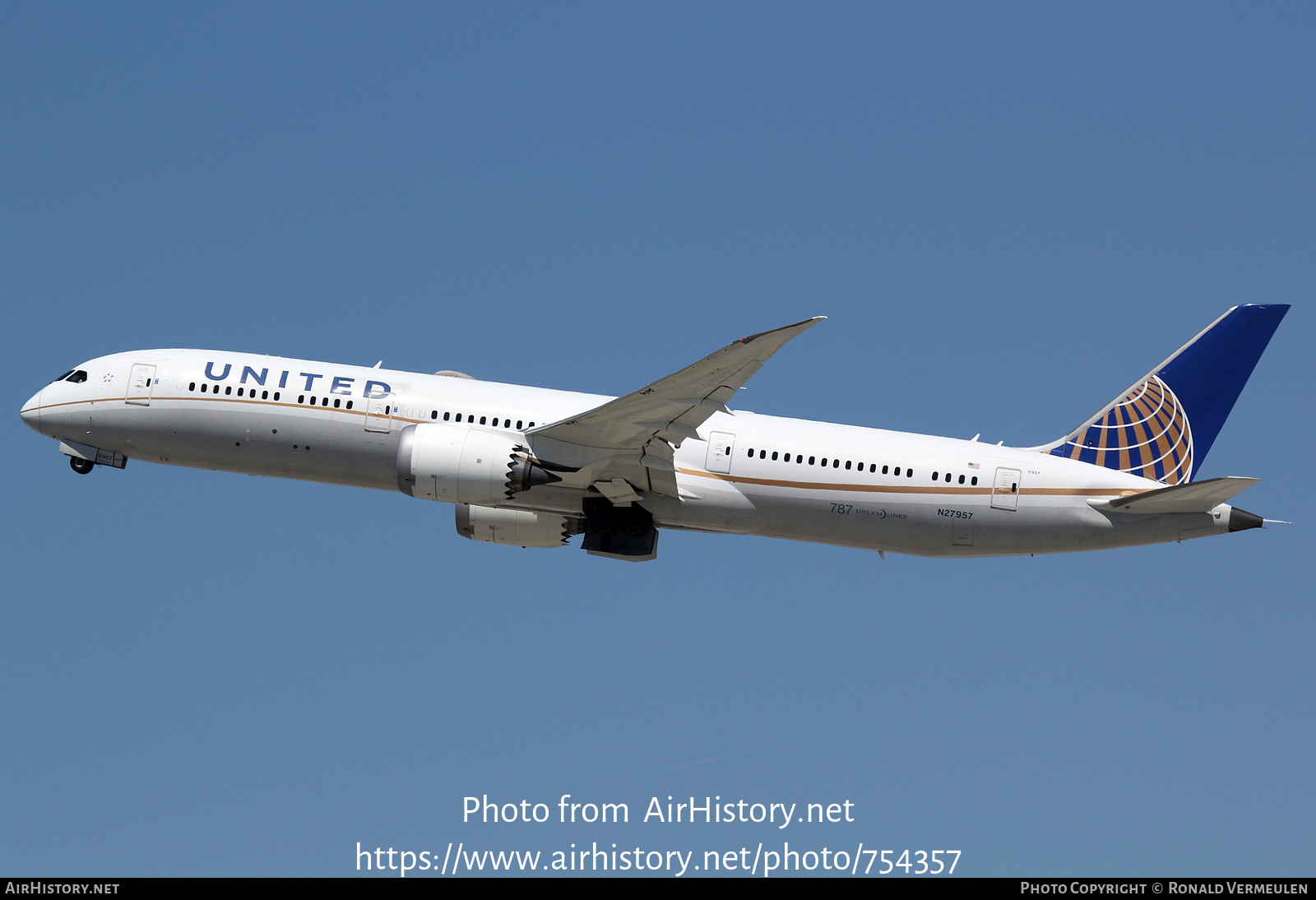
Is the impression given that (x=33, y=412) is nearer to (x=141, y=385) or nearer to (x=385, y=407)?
(x=141, y=385)

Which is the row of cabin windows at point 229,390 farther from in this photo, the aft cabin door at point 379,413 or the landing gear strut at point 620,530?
the landing gear strut at point 620,530

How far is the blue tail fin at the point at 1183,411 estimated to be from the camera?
34312 millimetres

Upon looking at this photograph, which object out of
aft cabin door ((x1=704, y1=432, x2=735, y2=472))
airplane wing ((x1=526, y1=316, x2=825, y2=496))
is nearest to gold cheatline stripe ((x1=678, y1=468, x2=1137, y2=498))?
aft cabin door ((x1=704, y1=432, x2=735, y2=472))

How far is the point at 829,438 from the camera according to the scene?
3350cm

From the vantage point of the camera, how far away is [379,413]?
33.8m

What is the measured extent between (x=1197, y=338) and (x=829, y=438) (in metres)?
9.86

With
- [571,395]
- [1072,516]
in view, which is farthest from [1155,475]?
[571,395]

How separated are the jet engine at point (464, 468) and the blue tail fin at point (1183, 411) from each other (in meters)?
13.1

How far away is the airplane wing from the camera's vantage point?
28703mm

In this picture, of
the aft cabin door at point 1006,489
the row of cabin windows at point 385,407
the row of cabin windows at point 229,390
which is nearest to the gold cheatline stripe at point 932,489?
the aft cabin door at point 1006,489

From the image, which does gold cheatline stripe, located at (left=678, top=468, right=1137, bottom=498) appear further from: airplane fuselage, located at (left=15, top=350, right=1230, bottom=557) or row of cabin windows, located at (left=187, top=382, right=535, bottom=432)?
row of cabin windows, located at (left=187, top=382, right=535, bottom=432)

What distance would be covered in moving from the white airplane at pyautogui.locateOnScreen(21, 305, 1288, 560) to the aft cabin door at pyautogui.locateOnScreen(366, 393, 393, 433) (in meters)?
0.05
